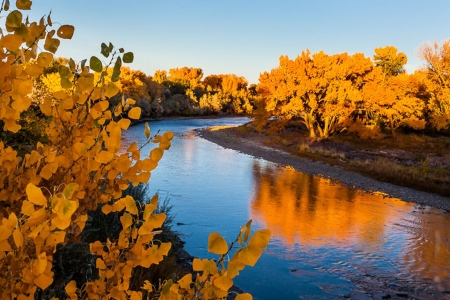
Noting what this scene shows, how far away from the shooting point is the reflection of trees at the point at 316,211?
1091 cm

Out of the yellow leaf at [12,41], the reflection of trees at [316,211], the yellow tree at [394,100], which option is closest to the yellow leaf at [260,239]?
the yellow leaf at [12,41]

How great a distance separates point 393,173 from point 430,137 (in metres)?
16.1

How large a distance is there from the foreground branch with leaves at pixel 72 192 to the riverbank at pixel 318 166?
1646 cm

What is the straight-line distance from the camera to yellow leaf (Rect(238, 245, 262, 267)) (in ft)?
3.63

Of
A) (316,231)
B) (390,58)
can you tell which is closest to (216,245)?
(316,231)

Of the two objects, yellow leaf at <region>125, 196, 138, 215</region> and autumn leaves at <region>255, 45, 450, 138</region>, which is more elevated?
autumn leaves at <region>255, 45, 450, 138</region>

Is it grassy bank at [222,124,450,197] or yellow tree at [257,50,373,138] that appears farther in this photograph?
yellow tree at [257,50,373,138]

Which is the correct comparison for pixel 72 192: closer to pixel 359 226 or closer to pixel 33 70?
pixel 33 70

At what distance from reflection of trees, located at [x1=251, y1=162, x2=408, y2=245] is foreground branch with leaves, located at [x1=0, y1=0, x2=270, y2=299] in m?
8.79

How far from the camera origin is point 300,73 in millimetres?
28484

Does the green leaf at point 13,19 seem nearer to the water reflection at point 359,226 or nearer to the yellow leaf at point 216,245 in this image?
the yellow leaf at point 216,245

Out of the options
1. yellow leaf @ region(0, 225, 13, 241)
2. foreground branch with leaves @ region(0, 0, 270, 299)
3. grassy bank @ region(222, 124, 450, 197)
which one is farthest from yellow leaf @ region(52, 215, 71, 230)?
grassy bank @ region(222, 124, 450, 197)

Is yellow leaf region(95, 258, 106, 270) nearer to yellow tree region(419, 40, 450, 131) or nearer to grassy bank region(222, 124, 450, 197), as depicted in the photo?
grassy bank region(222, 124, 450, 197)

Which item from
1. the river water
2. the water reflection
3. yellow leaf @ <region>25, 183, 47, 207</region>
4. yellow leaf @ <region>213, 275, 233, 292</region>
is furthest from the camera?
the water reflection
